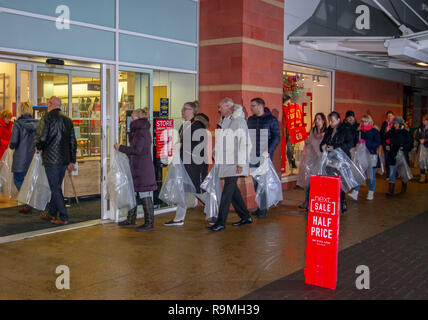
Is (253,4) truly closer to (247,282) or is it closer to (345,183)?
(345,183)

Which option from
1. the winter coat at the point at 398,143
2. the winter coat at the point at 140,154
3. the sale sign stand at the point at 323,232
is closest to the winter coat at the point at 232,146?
the winter coat at the point at 140,154

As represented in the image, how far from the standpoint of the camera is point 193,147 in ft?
24.0

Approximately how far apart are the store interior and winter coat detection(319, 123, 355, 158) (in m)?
2.78

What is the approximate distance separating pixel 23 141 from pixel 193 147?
299 cm

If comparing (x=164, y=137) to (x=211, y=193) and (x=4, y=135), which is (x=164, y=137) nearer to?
(x=211, y=193)

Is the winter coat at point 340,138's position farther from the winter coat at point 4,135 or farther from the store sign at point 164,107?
the winter coat at point 4,135

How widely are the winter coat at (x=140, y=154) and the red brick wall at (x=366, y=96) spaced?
7338 millimetres

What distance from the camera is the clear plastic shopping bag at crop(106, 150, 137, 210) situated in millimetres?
7098

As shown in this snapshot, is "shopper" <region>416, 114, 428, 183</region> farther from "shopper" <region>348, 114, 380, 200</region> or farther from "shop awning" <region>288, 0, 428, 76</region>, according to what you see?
"shopper" <region>348, 114, 380, 200</region>

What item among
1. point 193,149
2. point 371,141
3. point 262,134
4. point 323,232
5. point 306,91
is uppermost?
point 306,91

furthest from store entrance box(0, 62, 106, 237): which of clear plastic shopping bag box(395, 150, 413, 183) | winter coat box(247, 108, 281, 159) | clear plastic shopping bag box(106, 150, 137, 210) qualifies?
clear plastic shopping bag box(395, 150, 413, 183)

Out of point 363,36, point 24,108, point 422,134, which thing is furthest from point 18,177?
point 422,134

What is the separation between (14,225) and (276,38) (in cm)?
575
